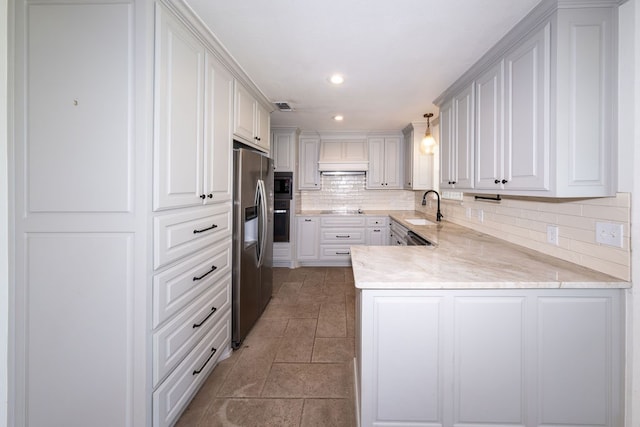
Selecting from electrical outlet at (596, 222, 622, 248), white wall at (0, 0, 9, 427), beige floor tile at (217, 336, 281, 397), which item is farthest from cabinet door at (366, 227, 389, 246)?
white wall at (0, 0, 9, 427)

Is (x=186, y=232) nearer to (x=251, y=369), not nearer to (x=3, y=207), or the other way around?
(x=3, y=207)

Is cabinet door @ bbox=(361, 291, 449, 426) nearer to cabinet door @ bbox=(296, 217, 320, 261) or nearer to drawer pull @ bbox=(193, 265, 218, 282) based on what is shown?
drawer pull @ bbox=(193, 265, 218, 282)

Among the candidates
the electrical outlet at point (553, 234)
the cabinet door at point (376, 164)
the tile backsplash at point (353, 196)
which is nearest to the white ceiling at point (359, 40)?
the electrical outlet at point (553, 234)

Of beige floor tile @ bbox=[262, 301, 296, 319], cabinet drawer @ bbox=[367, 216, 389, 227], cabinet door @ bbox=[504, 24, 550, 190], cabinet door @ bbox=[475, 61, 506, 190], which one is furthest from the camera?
cabinet drawer @ bbox=[367, 216, 389, 227]

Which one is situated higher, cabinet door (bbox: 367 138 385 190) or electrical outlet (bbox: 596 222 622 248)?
cabinet door (bbox: 367 138 385 190)

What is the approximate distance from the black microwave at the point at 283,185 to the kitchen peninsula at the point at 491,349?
11.5 feet

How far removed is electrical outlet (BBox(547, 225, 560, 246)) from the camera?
1.83m

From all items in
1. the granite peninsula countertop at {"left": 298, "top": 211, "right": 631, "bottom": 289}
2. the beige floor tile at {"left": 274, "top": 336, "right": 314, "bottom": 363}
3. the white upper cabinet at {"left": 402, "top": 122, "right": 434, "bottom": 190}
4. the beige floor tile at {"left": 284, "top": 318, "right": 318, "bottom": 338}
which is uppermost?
the white upper cabinet at {"left": 402, "top": 122, "right": 434, "bottom": 190}

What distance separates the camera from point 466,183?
2383 mm

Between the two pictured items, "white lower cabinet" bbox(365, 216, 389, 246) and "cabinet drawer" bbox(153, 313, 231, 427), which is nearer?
"cabinet drawer" bbox(153, 313, 231, 427)

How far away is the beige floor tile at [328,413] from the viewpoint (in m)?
1.71

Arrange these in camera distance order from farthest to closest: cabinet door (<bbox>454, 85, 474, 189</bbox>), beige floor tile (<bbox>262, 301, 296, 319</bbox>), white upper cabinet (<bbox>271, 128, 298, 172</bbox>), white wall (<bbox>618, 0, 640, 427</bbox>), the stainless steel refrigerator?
white upper cabinet (<bbox>271, 128, 298, 172</bbox>) < beige floor tile (<bbox>262, 301, 296, 319</bbox>) < the stainless steel refrigerator < cabinet door (<bbox>454, 85, 474, 189</bbox>) < white wall (<bbox>618, 0, 640, 427</bbox>)

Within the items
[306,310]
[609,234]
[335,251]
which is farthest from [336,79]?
[335,251]

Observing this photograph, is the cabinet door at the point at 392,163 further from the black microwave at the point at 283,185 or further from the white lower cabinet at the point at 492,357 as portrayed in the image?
the white lower cabinet at the point at 492,357
